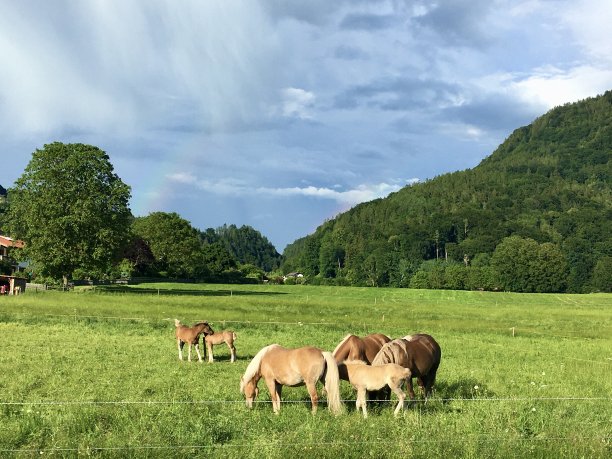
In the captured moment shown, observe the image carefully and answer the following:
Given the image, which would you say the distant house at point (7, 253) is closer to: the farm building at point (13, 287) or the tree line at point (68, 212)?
the farm building at point (13, 287)

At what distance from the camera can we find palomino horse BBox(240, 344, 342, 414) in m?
10.6

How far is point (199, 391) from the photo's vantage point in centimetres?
1331

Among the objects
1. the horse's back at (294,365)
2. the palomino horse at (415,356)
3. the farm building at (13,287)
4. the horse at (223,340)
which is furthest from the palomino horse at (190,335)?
the farm building at (13,287)

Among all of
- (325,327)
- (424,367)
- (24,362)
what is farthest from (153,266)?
(424,367)

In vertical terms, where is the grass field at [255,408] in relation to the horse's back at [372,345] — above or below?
below

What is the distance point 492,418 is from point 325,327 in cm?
2084

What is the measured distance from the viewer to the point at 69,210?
5262cm

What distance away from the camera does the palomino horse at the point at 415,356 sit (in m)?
11.9

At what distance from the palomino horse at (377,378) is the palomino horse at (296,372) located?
44 centimetres

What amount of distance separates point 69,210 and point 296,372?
48.6 meters

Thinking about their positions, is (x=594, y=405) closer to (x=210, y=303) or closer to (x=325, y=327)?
(x=325, y=327)

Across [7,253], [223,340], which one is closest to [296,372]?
[223,340]

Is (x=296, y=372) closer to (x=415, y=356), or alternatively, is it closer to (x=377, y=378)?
(x=377, y=378)

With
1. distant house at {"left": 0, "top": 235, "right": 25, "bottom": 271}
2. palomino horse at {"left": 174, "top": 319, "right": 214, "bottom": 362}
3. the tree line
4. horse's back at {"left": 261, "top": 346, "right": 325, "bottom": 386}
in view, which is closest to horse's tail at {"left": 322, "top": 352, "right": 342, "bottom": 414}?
horse's back at {"left": 261, "top": 346, "right": 325, "bottom": 386}
